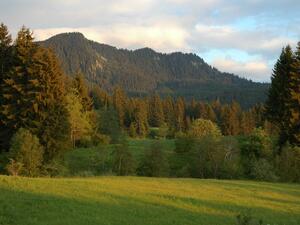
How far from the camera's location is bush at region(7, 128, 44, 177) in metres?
44.2

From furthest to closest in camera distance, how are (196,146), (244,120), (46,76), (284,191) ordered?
(244,120), (196,146), (46,76), (284,191)

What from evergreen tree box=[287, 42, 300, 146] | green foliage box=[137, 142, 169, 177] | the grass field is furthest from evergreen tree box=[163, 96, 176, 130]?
the grass field

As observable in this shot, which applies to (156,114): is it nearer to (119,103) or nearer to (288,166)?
(119,103)

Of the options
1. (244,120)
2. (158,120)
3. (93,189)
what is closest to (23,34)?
(93,189)

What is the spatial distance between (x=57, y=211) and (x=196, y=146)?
39952mm

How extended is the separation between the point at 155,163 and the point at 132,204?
98.5 ft

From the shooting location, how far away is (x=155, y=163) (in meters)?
53.5

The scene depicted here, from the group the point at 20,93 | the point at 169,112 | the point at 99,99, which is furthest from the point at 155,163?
the point at 169,112

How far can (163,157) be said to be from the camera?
178 feet

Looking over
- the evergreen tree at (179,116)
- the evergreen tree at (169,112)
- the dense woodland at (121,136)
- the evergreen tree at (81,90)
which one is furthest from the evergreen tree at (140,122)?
the dense woodland at (121,136)

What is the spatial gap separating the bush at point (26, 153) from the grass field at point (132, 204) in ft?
52.3

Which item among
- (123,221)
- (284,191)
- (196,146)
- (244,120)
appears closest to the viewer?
(123,221)

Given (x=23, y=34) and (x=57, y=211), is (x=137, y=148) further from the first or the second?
(x=57, y=211)

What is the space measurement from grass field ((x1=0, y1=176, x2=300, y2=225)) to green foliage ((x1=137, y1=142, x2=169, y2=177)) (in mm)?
19647
